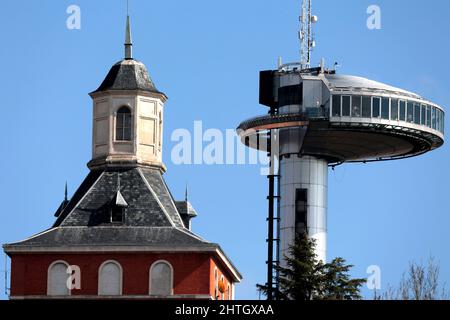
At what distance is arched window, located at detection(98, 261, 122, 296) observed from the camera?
396 ft

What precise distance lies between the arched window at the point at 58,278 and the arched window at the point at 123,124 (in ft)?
37.9

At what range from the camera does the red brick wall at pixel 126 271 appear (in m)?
120

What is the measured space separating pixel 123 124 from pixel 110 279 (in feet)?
43.1

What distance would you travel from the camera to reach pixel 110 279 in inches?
4769

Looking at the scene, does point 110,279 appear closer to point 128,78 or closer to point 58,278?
point 58,278

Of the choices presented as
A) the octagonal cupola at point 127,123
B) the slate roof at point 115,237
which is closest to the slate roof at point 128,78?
the octagonal cupola at point 127,123

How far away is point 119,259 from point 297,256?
2297 centimetres

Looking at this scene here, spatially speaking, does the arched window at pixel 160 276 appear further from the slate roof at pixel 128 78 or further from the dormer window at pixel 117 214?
the slate roof at pixel 128 78

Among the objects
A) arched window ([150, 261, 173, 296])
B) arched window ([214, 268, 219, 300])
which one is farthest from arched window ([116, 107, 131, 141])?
arched window ([214, 268, 219, 300])

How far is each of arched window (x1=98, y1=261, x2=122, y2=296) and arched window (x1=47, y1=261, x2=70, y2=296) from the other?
7.72 ft

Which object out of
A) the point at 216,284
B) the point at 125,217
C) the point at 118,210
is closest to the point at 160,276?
the point at 216,284
